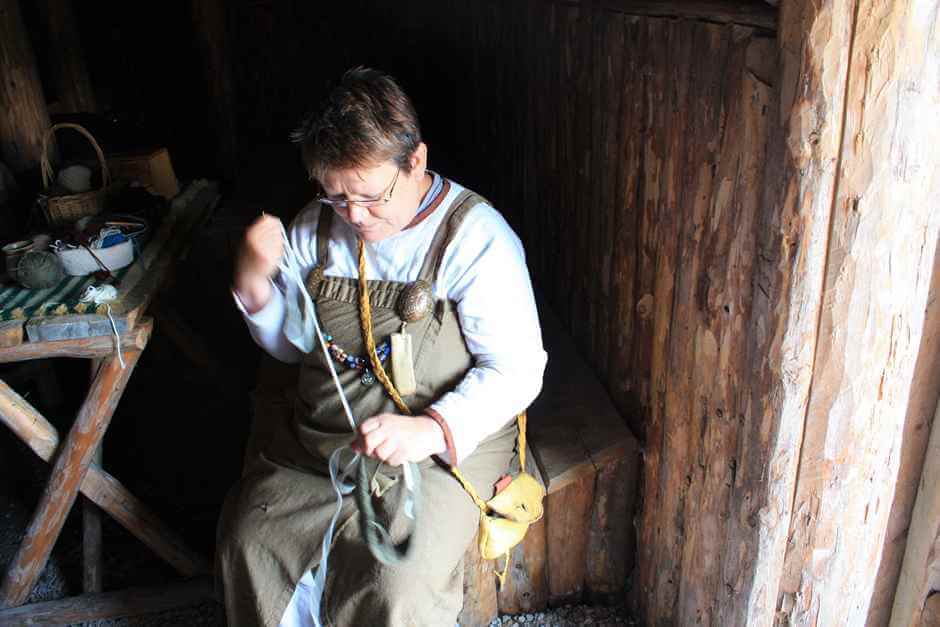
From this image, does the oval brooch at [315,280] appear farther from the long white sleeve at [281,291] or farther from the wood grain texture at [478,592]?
the wood grain texture at [478,592]

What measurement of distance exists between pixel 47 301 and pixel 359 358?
964 mm

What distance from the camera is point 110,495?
2.49 m

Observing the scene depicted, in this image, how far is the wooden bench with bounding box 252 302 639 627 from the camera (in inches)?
87.4

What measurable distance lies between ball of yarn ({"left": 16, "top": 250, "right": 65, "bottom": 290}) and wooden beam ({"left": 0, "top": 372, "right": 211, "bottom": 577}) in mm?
285

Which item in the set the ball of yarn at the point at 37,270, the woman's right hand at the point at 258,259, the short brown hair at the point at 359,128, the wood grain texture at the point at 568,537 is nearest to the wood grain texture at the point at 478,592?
the wood grain texture at the point at 568,537

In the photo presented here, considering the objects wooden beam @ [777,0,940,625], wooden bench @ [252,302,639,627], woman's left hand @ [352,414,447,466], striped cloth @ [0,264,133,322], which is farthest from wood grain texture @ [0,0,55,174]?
wooden beam @ [777,0,940,625]

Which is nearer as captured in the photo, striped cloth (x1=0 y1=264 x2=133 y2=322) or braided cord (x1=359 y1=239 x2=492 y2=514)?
braided cord (x1=359 y1=239 x2=492 y2=514)

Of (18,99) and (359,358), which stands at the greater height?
(18,99)

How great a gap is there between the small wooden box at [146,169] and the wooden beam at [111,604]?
1483mm

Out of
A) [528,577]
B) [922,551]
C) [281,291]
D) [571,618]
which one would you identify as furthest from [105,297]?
[922,551]

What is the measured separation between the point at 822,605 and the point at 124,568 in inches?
86.7

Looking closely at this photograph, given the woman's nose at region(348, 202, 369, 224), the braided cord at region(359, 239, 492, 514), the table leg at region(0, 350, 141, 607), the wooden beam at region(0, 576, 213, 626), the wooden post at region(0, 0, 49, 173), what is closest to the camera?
the woman's nose at region(348, 202, 369, 224)

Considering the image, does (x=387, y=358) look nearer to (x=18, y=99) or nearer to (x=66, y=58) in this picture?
(x=18, y=99)

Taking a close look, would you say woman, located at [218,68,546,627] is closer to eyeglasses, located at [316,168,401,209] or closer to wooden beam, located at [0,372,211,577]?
eyeglasses, located at [316,168,401,209]
